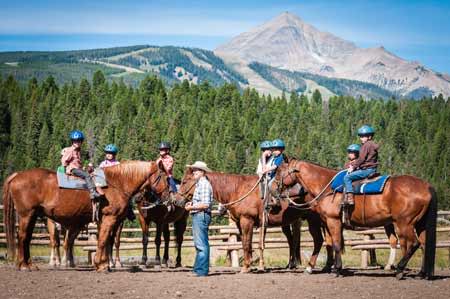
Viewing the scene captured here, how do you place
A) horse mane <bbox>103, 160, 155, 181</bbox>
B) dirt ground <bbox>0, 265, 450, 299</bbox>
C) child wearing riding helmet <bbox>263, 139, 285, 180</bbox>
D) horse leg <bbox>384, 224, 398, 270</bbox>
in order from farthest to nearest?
horse leg <bbox>384, 224, 398, 270</bbox> < child wearing riding helmet <bbox>263, 139, 285, 180</bbox> < horse mane <bbox>103, 160, 155, 181</bbox> < dirt ground <bbox>0, 265, 450, 299</bbox>

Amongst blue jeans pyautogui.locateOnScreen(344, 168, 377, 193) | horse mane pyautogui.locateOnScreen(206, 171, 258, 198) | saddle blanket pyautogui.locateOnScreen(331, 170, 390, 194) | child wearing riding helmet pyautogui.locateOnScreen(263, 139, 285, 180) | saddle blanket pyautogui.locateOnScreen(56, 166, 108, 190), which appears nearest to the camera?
saddle blanket pyautogui.locateOnScreen(331, 170, 390, 194)

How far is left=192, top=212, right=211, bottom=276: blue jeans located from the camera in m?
12.9

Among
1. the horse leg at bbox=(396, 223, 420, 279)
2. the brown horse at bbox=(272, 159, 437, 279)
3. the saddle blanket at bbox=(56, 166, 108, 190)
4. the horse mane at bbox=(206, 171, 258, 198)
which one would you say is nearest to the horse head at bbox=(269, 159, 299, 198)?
the brown horse at bbox=(272, 159, 437, 279)

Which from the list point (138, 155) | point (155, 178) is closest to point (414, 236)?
point (155, 178)

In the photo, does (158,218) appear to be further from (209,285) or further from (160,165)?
(209,285)

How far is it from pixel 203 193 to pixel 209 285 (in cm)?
215

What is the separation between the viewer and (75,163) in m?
13.5

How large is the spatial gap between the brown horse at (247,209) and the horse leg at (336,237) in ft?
2.61

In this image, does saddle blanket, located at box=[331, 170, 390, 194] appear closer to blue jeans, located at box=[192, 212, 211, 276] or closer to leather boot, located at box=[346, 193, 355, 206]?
leather boot, located at box=[346, 193, 355, 206]

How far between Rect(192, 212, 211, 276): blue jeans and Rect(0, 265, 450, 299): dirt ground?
0.26 meters

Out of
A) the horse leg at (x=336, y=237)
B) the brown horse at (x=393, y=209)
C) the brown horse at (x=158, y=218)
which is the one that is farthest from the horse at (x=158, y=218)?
the horse leg at (x=336, y=237)

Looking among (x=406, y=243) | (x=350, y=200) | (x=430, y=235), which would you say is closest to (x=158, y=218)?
(x=350, y=200)

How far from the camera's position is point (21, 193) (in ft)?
43.2

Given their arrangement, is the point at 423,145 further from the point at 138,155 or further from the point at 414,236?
the point at 414,236
